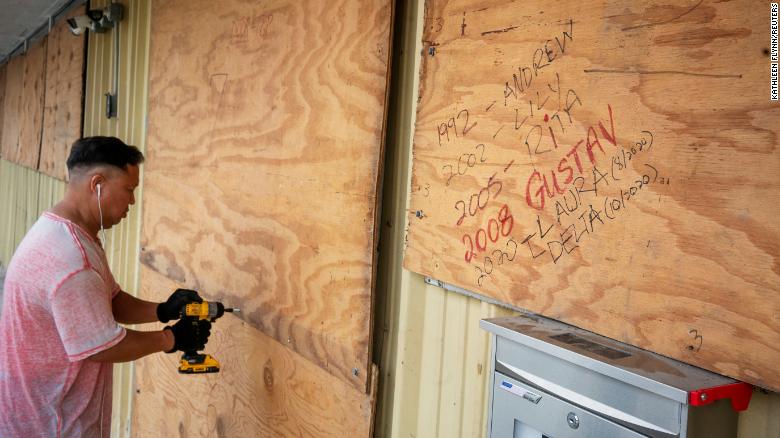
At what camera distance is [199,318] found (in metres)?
2.99

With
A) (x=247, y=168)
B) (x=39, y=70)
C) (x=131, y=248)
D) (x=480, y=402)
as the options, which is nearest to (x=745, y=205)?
(x=480, y=402)

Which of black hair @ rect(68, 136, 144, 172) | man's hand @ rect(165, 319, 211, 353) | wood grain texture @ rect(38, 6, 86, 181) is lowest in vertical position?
man's hand @ rect(165, 319, 211, 353)

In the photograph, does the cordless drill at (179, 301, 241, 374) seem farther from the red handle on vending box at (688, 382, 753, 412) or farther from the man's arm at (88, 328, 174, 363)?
the red handle on vending box at (688, 382, 753, 412)

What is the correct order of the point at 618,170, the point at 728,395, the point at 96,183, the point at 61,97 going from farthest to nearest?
the point at 61,97 → the point at 96,183 → the point at 618,170 → the point at 728,395

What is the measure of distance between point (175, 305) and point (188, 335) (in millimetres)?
178

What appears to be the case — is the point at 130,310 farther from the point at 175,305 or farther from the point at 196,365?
the point at 196,365

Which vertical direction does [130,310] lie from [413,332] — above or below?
below

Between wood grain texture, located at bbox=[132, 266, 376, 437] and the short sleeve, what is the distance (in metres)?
0.75

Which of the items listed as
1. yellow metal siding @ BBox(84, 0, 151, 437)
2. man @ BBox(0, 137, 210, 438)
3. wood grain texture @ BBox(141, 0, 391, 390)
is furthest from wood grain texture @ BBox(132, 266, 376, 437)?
yellow metal siding @ BBox(84, 0, 151, 437)

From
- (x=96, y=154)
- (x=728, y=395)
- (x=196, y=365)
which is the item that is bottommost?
(x=196, y=365)

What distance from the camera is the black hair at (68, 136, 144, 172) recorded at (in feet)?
9.10

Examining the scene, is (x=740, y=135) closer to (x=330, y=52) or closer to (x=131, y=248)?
(x=330, y=52)

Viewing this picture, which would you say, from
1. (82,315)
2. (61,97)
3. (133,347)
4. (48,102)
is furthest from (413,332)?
(48,102)

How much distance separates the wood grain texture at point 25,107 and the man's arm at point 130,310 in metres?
6.06
